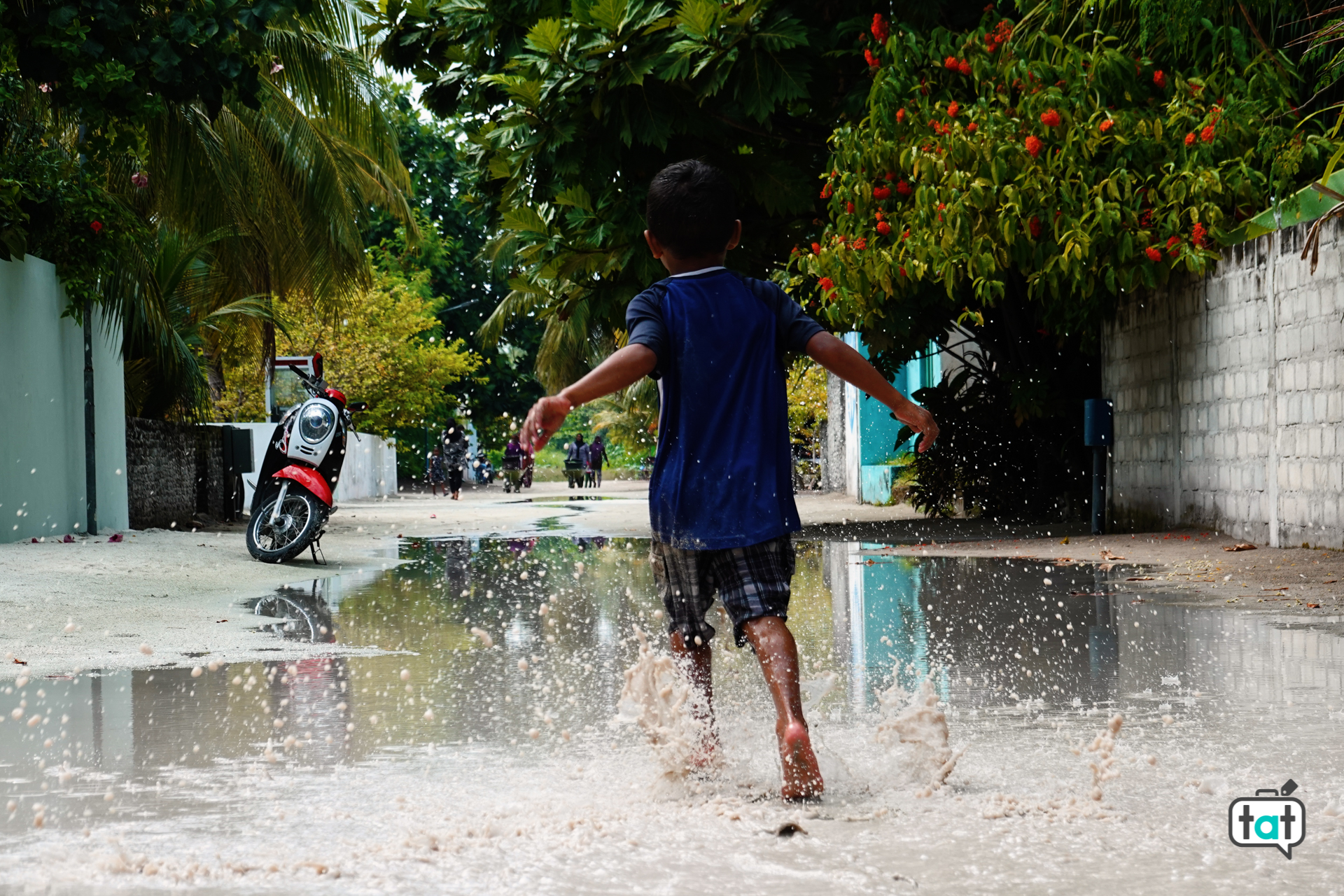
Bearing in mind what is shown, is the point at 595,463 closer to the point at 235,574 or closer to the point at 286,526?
the point at 286,526

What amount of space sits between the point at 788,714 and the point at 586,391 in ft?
3.20

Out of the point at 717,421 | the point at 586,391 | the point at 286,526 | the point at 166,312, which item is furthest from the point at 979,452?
the point at 586,391

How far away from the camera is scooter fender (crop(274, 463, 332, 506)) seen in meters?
11.9

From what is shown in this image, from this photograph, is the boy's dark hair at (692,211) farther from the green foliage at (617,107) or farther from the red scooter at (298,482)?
Answer: the red scooter at (298,482)

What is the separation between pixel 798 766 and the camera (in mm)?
3699

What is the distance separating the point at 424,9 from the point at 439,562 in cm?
546

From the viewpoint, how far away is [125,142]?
10875 millimetres

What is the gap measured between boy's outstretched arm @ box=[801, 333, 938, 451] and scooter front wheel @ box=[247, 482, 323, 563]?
8.44 metres

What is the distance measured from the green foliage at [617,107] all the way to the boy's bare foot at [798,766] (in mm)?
8523

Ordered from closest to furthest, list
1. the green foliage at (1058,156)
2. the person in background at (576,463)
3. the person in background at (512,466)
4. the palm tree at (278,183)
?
1. the green foliage at (1058,156)
2. the palm tree at (278,183)
3. the person in background at (512,466)
4. the person in background at (576,463)

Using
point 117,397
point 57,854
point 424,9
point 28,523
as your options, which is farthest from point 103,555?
point 57,854

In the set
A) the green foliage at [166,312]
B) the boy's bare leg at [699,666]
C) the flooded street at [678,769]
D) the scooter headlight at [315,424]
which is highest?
the green foliage at [166,312]

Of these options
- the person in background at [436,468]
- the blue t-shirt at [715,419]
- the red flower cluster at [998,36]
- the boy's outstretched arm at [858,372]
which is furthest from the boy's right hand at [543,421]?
the person in background at [436,468]

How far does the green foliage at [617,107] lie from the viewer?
1180 centimetres
